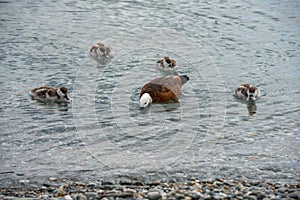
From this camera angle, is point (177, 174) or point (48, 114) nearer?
point (177, 174)

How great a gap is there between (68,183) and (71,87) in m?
3.75

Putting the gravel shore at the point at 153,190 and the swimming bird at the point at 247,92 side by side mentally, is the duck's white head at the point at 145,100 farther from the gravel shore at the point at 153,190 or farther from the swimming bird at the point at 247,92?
the gravel shore at the point at 153,190

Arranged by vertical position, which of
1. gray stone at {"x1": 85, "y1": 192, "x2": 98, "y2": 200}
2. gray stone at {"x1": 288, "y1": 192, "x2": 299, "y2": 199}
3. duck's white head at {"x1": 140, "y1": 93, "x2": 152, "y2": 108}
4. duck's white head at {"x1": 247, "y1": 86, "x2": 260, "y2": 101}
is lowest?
gray stone at {"x1": 85, "y1": 192, "x2": 98, "y2": 200}

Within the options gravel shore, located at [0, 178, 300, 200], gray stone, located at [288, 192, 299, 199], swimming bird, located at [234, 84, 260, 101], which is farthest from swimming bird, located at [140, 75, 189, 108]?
gray stone, located at [288, 192, 299, 199]

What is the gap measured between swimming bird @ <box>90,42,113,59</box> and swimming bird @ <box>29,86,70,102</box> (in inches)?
91.0

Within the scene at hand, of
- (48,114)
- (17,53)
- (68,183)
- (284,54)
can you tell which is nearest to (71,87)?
(48,114)

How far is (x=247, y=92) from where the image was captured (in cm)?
855

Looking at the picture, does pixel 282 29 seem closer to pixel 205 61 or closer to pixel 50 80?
pixel 205 61

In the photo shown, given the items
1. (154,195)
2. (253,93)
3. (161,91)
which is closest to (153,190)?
(154,195)

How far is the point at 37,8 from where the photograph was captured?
14195 millimetres

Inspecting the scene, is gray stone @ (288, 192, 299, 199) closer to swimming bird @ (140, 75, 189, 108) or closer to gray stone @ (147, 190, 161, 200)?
gray stone @ (147, 190, 161, 200)

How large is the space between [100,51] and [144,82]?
5.47 ft

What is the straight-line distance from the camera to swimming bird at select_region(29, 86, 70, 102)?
332 inches

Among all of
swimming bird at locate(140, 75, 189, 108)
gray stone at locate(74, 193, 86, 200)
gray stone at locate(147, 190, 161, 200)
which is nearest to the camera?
gray stone at locate(147, 190, 161, 200)
